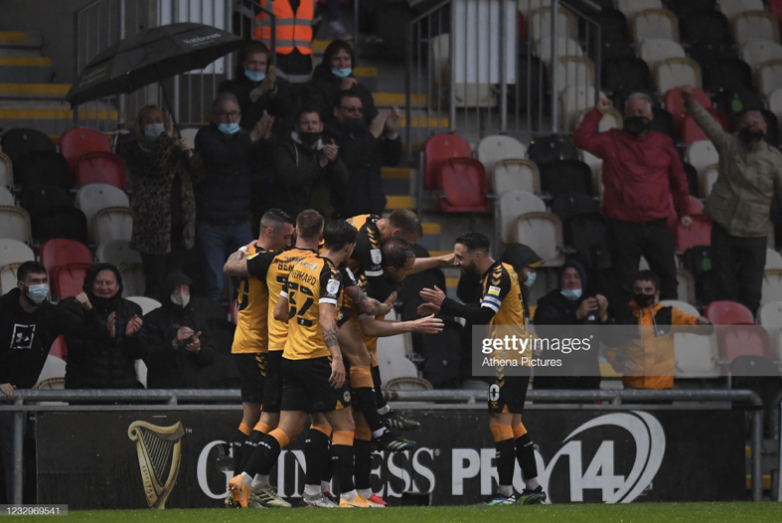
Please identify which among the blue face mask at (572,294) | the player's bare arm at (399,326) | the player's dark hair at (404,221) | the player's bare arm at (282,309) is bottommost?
the player's bare arm at (399,326)

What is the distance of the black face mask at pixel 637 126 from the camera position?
11812 millimetres

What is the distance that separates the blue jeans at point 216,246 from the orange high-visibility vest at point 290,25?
2779mm

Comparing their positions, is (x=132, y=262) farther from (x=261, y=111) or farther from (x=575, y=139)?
(x=575, y=139)

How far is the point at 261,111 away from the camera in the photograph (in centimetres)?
1155

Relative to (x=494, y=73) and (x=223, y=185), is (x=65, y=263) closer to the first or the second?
(x=223, y=185)

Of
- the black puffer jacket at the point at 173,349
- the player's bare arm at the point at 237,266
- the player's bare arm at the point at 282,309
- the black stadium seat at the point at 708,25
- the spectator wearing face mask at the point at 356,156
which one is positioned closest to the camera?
the player's bare arm at the point at 282,309

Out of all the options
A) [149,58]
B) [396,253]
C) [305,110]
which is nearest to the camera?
[396,253]

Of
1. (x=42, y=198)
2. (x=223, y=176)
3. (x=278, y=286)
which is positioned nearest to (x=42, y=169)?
(x=42, y=198)

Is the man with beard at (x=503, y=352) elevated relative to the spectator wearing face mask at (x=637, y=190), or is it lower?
lower

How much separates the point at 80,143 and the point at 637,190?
5.57m

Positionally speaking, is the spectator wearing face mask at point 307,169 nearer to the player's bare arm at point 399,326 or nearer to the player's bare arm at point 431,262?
the player's bare arm at point 431,262

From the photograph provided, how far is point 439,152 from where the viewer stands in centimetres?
1274

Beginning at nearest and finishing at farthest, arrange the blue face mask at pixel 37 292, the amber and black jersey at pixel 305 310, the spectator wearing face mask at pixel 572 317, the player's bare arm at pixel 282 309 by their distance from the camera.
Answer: the amber and black jersey at pixel 305 310, the player's bare arm at pixel 282 309, the blue face mask at pixel 37 292, the spectator wearing face mask at pixel 572 317

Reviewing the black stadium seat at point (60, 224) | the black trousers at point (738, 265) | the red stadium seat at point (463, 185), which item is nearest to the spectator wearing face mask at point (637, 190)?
the black trousers at point (738, 265)
